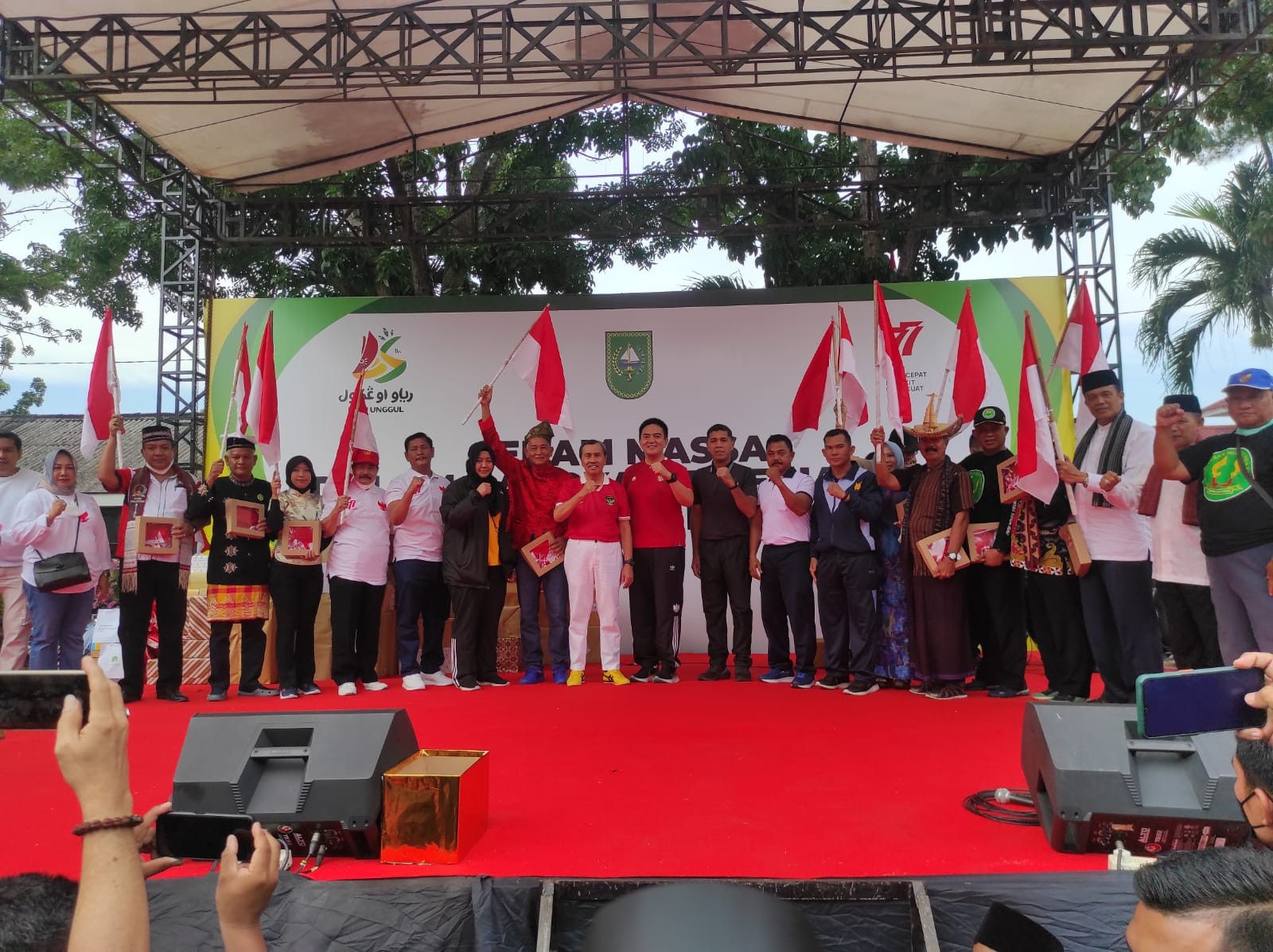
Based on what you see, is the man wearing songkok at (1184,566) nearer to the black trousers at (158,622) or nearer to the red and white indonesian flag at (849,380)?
the red and white indonesian flag at (849,380)

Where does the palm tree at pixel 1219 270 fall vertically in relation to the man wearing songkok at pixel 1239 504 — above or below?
above

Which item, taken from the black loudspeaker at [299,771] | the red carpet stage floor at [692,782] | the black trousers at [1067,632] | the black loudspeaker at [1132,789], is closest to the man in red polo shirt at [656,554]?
the red carpet stage floor at [692,782]

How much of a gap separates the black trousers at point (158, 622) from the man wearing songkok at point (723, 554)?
3058 millimetres

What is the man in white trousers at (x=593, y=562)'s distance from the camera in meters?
5.50

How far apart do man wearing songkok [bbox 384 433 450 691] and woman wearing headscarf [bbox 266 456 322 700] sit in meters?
0.50

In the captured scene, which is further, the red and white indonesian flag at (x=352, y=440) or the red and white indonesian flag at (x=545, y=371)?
the red and white indonesian flag at (x=545, y=371)

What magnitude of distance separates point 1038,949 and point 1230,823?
129 cm

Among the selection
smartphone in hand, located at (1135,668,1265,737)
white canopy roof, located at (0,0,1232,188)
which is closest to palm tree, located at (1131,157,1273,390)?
white canopy roof, located at (0,0,1232,188)

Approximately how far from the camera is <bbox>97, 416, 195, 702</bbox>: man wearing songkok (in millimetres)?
5055

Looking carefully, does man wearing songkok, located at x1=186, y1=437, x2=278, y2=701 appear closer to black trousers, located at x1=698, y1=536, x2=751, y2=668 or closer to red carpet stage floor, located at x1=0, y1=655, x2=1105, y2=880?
red carpet stage floor, located at x1=0, y1=655, x2=1105, y2=880

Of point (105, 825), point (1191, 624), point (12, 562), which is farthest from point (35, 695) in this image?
point (1191, 624)

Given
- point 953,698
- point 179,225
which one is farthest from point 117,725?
point 179,225

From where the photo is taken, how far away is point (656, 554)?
A: 564 centimetres

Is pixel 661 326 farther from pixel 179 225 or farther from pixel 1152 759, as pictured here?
pixel 1152 759
